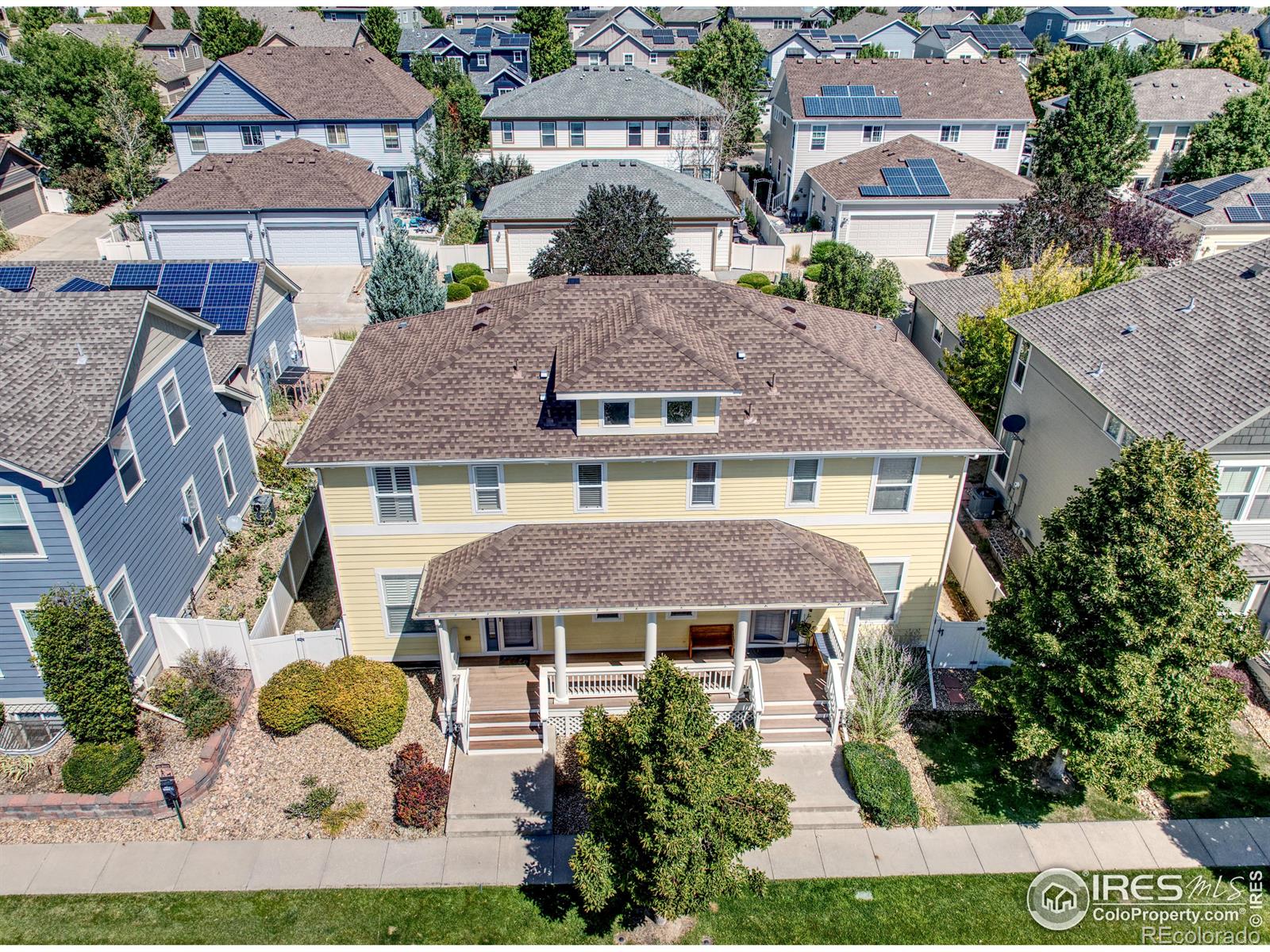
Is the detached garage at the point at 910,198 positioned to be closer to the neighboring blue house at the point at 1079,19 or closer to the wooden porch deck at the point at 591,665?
the wooden porch deck at the point at 591,665

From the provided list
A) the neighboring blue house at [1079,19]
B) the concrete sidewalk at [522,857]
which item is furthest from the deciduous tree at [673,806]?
the neighboring blue house at [1079,19]

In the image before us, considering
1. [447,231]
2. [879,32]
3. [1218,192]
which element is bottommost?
[447,231]

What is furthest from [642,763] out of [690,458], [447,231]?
[447,231]

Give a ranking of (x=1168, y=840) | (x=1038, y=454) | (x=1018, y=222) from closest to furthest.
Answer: (x=1168, y=840), (x=1038, y=454), (x=1018, y=222)

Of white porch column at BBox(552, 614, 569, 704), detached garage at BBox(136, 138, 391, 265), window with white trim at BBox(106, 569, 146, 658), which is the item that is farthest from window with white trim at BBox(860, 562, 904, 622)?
detached garage at BBox(136, 138, 391, 265)

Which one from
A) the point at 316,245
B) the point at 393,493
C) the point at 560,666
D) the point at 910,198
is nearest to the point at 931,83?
the point at 910,198

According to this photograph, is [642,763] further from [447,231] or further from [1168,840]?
[447,231]

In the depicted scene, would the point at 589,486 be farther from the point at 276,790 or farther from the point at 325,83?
the point at 325,83
